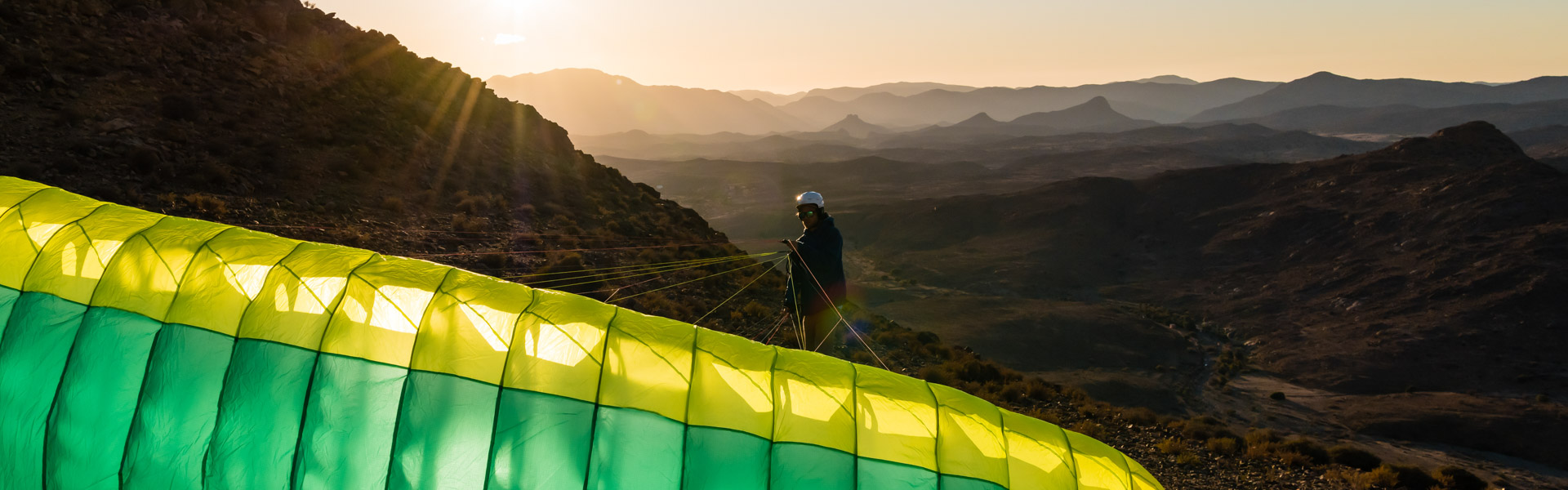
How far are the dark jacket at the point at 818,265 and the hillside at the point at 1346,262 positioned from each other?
30050mm

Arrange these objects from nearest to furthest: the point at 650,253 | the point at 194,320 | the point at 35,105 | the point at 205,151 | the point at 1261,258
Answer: the point at 194,320, the point at 35,105, the point at 205,151, the point at 650,253, the point at 1261,258

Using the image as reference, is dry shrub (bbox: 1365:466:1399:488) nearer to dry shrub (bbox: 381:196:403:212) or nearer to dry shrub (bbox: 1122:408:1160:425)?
dry shrub (bbox: 1122:408:1160:425)

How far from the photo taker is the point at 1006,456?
4.48m

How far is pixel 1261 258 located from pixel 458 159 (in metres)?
56.9

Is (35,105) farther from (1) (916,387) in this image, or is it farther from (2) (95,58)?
(1) (916,387)

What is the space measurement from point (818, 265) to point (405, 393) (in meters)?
4.22

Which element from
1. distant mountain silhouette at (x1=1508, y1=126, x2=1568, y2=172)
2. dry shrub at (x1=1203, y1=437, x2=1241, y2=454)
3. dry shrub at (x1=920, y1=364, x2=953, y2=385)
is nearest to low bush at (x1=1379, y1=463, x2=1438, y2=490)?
dry shrub at (x1=1203, y1=437, x2=1241, y2=454)

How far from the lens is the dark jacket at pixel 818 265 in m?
7.84

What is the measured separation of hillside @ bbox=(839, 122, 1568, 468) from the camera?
33.2 m

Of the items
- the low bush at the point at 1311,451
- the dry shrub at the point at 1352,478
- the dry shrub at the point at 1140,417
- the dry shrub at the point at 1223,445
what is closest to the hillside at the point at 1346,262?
the dry shrub at the point at 1140,417

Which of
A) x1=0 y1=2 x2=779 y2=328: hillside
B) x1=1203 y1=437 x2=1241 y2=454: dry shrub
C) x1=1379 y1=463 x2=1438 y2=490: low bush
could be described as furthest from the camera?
x1=0 y1=2 x2=779 y2=328: hillside

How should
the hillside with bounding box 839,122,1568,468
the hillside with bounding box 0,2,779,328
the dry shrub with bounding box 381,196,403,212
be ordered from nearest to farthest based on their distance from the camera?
1. the hillside with bounding box 0,2,779,328
2. the dry shrub with bounding box 381,196,403,212
3. the hillside with bounding box 839,122,1568,468

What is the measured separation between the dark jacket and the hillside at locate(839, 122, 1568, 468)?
98.6 ft

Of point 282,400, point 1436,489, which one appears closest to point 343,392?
point 282,400
